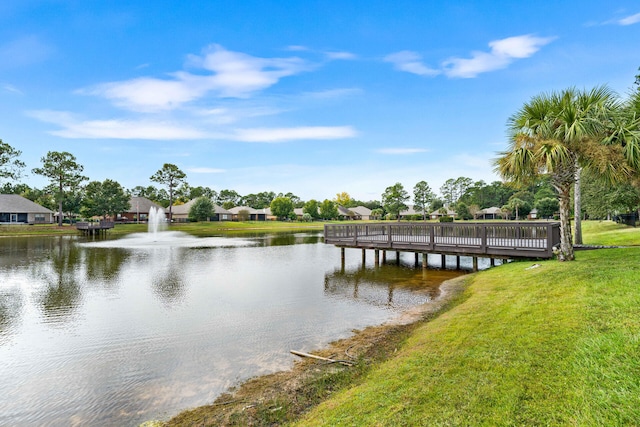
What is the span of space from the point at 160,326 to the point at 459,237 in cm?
1460

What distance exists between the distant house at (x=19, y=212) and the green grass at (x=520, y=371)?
2954 inches

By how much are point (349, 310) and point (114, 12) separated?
23.8 meters

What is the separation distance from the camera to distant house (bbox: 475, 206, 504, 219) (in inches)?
3067

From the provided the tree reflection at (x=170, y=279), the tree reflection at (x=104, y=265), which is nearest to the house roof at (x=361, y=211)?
the tree reflection at (x=104, y=265)

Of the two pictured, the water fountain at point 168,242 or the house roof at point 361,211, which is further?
the house roof at point 361,211

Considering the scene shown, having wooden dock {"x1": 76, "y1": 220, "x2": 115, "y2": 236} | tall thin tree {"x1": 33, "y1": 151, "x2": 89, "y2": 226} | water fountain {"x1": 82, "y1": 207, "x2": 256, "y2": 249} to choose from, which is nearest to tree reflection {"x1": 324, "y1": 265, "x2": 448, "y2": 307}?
water fountain {"x1": 82, "y1": 207, "x2": 256, "y2": 249}

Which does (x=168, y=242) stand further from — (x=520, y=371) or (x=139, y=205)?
(x=139, y=205)

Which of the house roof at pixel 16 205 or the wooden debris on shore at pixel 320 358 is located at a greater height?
the house roof at pixel 16 205

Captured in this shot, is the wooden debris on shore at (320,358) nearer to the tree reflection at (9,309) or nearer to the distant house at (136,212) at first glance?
the tree reflection at (9,309)

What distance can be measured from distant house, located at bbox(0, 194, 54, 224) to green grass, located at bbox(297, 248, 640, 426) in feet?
246

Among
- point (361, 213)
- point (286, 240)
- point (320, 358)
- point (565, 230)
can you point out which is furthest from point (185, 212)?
point (320, 358)

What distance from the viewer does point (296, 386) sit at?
222 inches

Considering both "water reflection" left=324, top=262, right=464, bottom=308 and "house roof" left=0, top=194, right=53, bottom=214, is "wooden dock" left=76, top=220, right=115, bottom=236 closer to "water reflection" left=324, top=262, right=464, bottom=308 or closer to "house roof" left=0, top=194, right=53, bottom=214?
"house roof" left=0, top=194, right=53, bottom=214

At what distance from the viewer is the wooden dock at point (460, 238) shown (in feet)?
47.1
